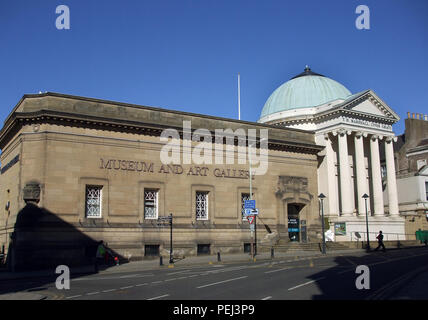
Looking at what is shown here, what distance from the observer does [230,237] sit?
39438mm

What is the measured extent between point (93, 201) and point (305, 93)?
3008cm

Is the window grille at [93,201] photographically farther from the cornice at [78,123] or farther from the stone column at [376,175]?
the stone column at [376,175]

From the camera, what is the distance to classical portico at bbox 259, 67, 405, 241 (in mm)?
48156

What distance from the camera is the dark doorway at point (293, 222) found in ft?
145

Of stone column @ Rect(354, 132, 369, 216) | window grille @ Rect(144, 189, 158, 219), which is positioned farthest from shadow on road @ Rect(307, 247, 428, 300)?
stone column @ Rect(354, 132, 369, 216)

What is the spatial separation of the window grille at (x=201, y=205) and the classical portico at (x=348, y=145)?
1488 cm

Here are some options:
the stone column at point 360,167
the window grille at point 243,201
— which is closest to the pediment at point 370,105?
the stone column at point 360,167

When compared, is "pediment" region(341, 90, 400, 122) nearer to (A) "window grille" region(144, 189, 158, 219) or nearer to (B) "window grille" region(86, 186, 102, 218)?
(A) "window grille" region(144, 189, 158, 219)

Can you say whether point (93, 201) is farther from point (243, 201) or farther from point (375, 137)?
point (375, 137)

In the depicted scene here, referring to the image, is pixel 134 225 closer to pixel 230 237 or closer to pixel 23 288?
pixel 230 237

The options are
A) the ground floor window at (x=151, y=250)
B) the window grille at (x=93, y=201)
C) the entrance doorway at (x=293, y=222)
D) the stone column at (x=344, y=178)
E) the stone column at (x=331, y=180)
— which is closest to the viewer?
the window grille at (x=93, y=201)

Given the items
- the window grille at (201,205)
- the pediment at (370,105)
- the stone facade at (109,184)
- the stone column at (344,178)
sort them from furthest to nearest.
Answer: the pediment at (370,105)
the stone column at (344,178)
the window grille at (201,205)
the stone facade at (109,184)

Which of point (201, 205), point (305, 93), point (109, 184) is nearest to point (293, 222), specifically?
point (201, 205)
